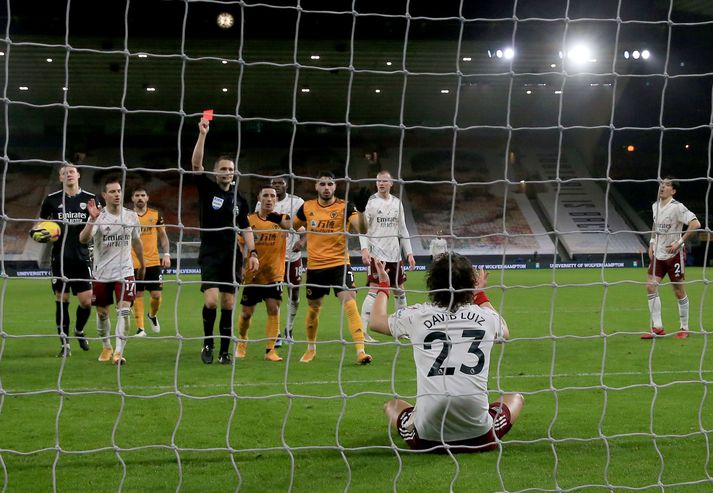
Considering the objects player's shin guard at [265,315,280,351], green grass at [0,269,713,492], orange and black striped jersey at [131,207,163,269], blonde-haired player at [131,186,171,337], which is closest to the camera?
green grass at [0,269,713,492]

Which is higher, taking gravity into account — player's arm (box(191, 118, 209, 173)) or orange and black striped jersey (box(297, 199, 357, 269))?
player's arm (box(191, 118, 209, 173))

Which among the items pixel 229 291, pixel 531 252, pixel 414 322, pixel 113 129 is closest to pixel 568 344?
pixel 229 291

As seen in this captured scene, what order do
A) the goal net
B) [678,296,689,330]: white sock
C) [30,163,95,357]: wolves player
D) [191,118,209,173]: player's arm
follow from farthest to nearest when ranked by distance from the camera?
[678,296,689,330]: white sock, [30,163,95,357]: wolves player, [191,118,209,173]: player's arm, the goal net

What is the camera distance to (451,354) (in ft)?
14.5

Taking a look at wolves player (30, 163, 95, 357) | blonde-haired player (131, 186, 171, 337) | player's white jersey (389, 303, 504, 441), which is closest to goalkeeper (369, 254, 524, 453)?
player's white jersey (389, 303, 504, 441)

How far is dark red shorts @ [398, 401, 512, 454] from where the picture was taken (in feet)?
15.0

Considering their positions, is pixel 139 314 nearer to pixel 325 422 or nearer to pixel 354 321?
pixel 354 321

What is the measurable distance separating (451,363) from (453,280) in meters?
0.45

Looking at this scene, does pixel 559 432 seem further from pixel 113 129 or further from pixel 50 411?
pixel 113 129

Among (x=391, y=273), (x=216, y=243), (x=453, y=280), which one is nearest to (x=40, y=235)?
(x=216, y=243)

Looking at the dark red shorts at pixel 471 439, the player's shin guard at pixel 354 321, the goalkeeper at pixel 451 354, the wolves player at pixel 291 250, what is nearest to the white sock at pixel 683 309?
the player's shin guard at pixel 354 321

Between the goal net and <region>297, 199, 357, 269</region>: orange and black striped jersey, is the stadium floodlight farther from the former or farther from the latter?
<region>297, 199, 357, 269</region>: orange and black striped jersey

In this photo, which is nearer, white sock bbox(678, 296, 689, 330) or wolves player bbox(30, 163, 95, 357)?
wolves player bbox(30, 163, 95, 357)

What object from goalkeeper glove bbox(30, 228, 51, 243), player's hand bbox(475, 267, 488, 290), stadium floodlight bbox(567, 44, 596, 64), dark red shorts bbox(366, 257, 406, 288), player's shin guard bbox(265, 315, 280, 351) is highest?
stadium floodlight bbox(567, 44, 596, 64)
